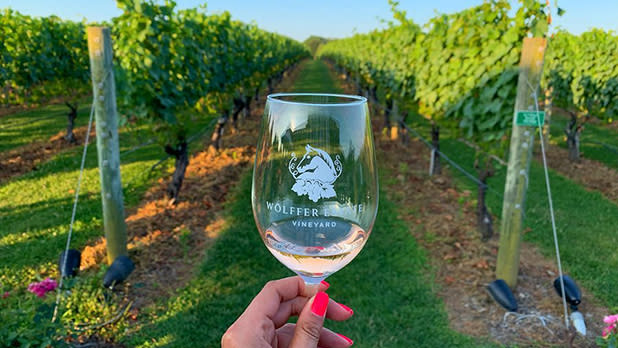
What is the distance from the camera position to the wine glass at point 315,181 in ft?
→ 3.21

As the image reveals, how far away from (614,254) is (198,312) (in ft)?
18.0

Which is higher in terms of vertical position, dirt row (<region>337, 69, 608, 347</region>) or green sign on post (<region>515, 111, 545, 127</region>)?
green sign on post (<region>515, 111, 545, 127</region>)

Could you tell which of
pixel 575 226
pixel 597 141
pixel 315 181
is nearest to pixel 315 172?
pixel 315 181

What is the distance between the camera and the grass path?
397 cm

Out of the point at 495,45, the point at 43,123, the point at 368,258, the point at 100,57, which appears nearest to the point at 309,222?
the point at 100,57

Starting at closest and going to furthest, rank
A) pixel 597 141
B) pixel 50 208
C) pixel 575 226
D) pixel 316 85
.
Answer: pixel 575 226
pixel 50 208
pixel 597 141
pixel 316 85

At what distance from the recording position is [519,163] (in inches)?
172

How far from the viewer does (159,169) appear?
880cm

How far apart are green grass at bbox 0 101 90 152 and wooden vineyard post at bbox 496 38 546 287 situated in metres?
10.8

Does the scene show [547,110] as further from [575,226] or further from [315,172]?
[315,172]

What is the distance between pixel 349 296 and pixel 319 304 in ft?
12.4

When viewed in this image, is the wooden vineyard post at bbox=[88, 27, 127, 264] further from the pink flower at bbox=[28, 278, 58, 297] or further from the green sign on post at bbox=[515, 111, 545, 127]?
the green sign on post at bbox=[515, 111, 545, 127]

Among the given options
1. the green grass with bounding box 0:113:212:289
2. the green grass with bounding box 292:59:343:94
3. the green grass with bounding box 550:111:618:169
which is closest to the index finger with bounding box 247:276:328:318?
the green grass with bounding box 0:113:212:289

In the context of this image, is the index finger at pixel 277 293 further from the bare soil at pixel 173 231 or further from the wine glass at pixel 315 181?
the bare soil at pixel 173 231
